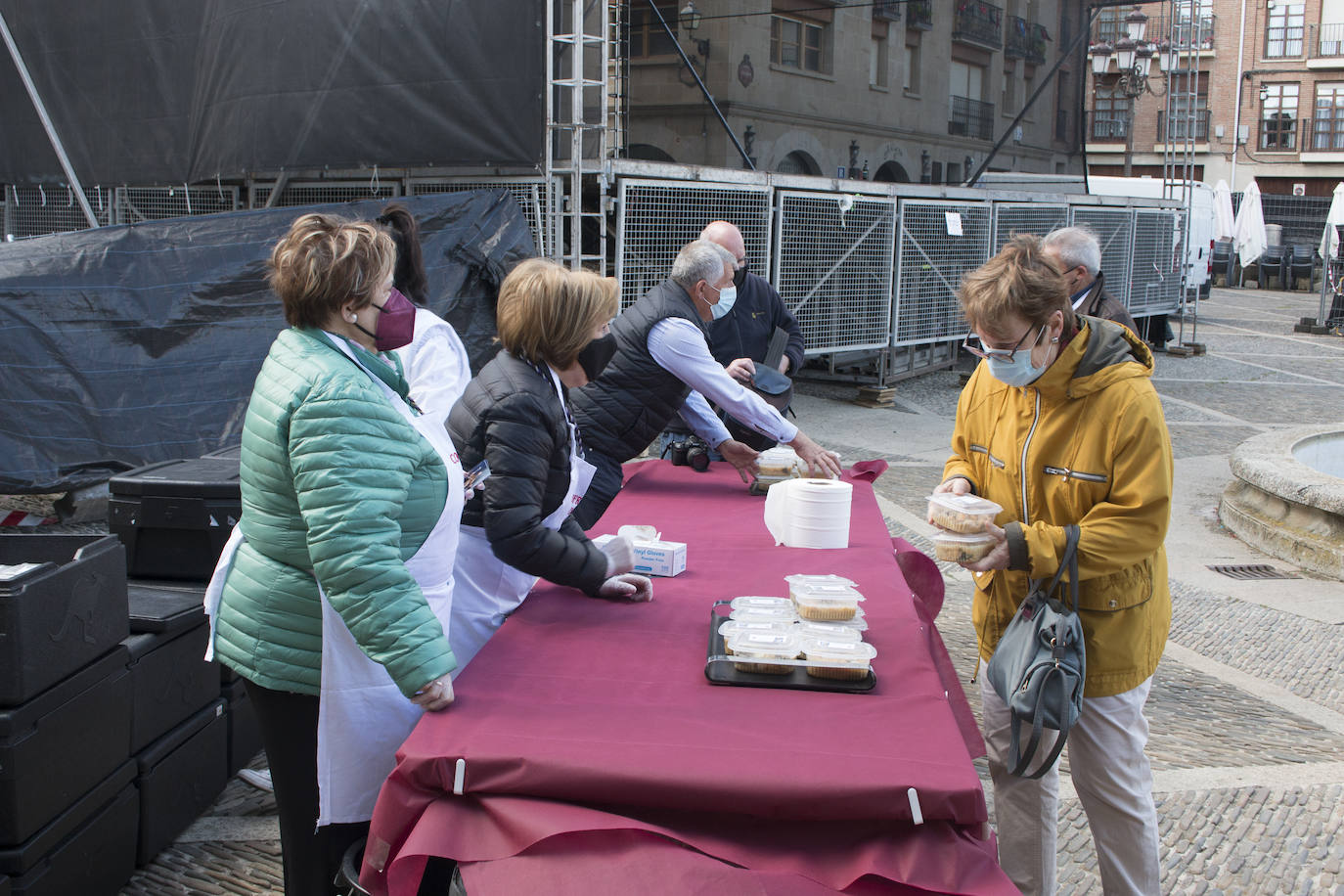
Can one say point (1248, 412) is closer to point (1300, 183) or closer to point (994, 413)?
point (994, 413)

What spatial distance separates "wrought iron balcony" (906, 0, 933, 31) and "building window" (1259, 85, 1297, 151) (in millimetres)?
27087

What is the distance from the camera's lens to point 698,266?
4270 mm

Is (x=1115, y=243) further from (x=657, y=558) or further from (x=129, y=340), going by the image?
(x=657, y=558)

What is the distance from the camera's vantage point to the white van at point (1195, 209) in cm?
2029

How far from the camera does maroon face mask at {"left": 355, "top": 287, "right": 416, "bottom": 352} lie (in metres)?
2.26

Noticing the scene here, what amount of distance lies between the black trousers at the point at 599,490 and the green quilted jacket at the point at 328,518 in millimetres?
1635

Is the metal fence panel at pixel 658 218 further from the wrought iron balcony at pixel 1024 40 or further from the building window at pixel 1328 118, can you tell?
the building window at pixel 1328 118

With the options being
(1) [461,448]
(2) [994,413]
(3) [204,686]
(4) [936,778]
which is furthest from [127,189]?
(4) [936,778]

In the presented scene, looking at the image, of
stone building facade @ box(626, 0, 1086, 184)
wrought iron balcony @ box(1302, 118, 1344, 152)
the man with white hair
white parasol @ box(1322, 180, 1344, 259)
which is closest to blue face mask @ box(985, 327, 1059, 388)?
the man with white hair

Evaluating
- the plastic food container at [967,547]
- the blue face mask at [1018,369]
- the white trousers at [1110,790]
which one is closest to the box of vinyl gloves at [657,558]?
the plastic food container at [967,547]

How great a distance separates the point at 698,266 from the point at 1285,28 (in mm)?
55452

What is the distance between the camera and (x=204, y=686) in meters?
3.44

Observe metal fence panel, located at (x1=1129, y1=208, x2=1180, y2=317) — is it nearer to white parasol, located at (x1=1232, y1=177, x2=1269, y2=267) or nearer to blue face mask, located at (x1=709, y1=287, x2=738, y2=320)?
white parasol, located at (x1=1232, y1=177, x2=1269, y2=267)

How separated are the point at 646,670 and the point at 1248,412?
11.3 meters
